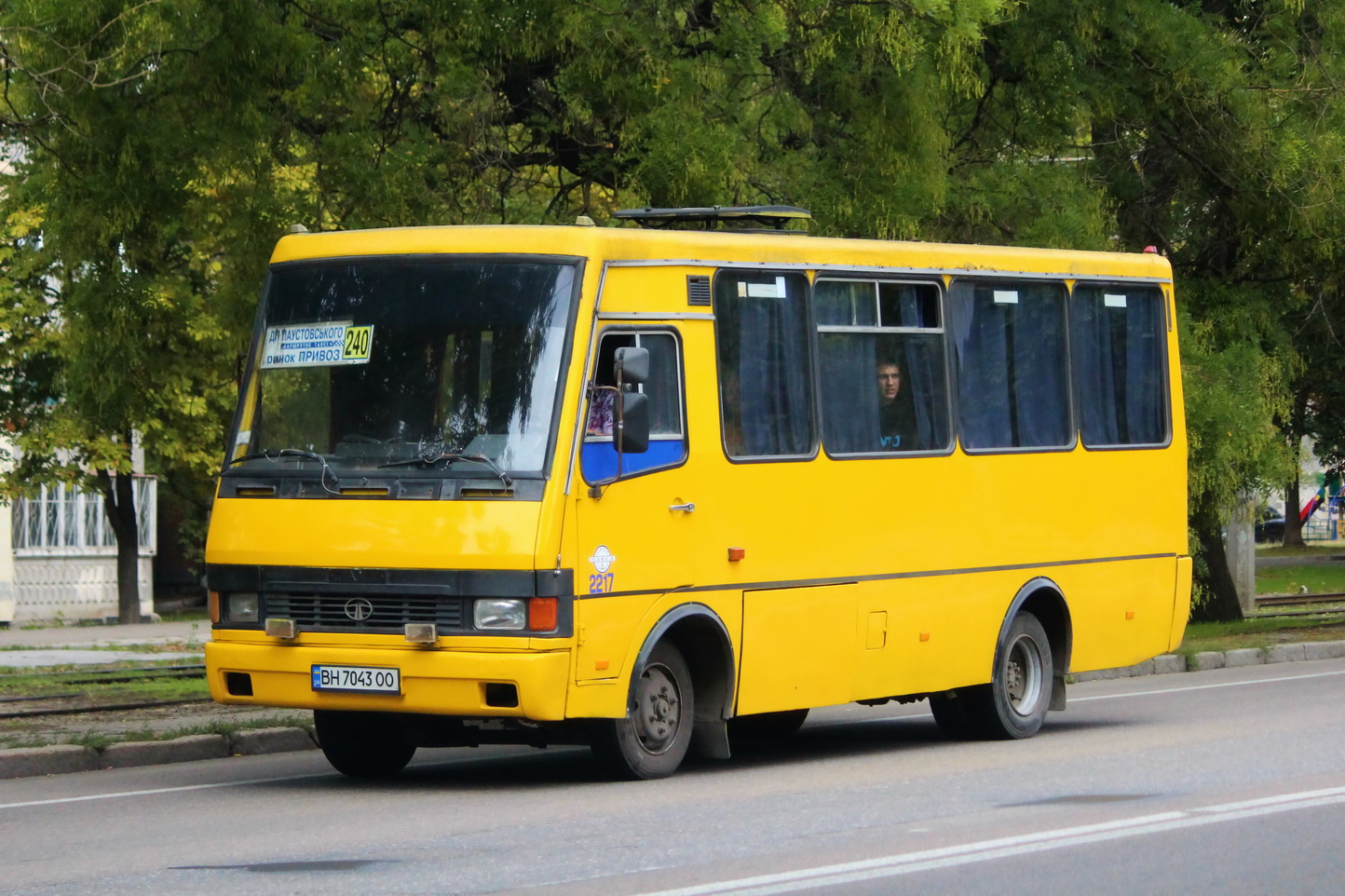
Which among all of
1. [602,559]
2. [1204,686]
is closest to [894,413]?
[602,559]

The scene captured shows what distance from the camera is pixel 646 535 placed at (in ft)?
39.6

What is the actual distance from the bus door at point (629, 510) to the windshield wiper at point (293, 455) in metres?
1.37

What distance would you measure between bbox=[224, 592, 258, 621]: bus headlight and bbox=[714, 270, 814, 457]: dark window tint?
283cm

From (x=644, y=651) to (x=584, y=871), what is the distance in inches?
133

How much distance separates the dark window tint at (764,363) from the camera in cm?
1280

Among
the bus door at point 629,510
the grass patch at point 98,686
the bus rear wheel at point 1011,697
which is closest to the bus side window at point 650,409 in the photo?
the bus door at point 629,510

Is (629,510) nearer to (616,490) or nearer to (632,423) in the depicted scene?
(616,490)

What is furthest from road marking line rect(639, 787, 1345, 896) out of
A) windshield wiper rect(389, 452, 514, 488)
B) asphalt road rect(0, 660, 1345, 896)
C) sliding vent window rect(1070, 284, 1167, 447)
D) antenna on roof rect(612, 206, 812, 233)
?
sliding vent window rect(1070, 284, 1167, 447)

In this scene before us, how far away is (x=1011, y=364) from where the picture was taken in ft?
49.8

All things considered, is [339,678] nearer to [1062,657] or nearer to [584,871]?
[584,871]

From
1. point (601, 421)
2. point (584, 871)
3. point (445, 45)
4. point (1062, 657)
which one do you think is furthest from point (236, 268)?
point (584, 871)

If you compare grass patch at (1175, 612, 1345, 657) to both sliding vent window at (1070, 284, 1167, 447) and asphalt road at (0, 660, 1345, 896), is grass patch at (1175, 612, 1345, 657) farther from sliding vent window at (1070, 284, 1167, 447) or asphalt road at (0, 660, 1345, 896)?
asphalt road at (0, 660, 1345, 896)

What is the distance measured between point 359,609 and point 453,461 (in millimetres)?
937

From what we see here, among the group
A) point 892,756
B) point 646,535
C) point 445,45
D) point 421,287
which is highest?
point 445,45
